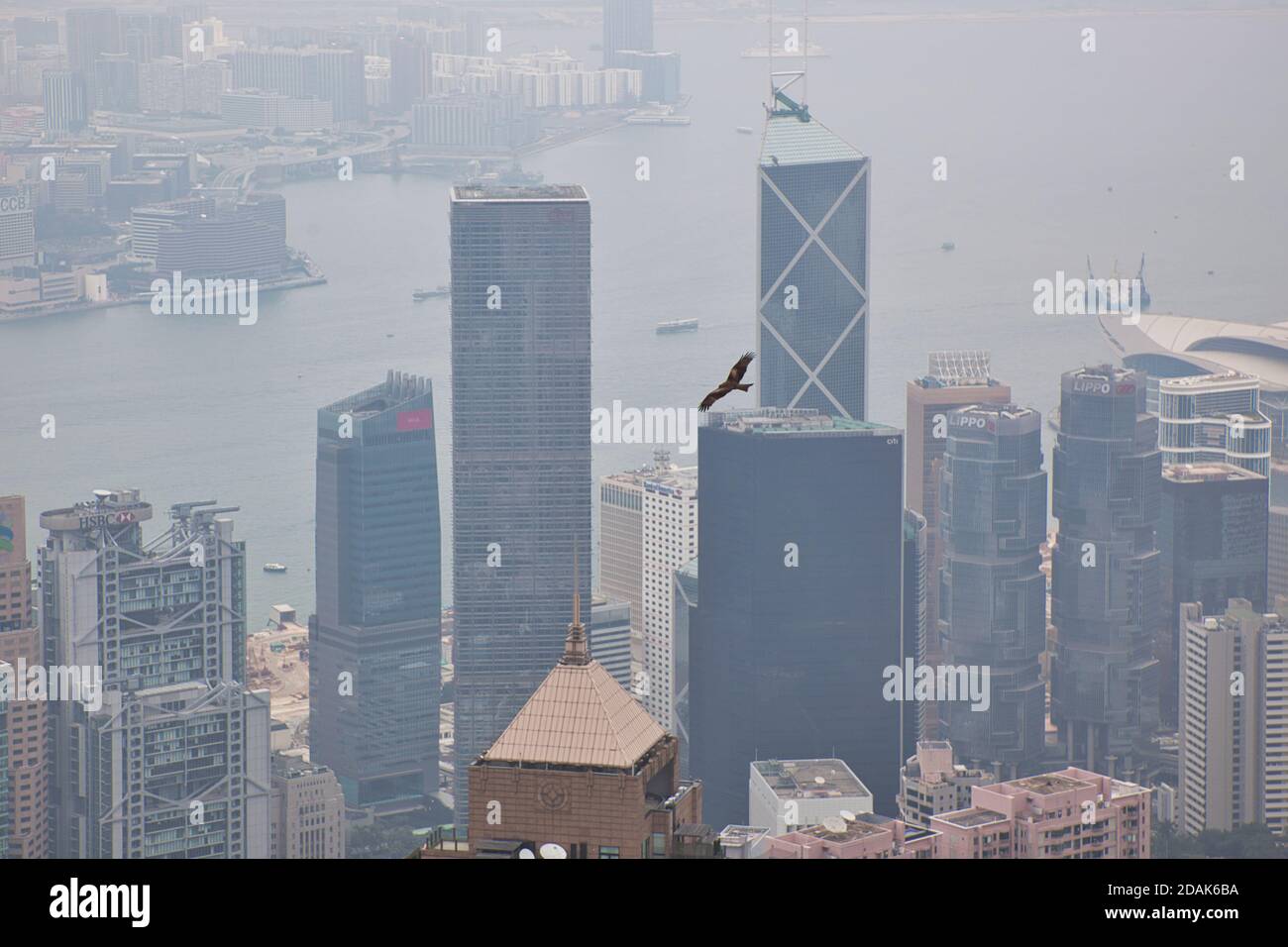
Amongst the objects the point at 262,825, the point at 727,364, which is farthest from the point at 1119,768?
the point at 262,825

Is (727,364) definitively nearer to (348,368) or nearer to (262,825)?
(348,368)

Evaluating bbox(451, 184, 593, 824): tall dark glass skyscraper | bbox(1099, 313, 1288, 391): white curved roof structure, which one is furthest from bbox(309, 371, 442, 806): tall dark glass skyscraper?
bbox(1099, 313, 1288, 391): white curved roof structure

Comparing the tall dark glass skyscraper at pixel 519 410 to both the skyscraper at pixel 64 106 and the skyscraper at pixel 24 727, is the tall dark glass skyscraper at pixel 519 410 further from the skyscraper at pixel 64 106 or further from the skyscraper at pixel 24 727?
the skyscraper at pixel 24 727

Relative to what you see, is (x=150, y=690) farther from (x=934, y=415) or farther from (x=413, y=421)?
(x=934, y=415)

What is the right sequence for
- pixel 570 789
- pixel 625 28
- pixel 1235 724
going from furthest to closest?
pixel 625 28
pixel 1235 724
pixel 570 789
